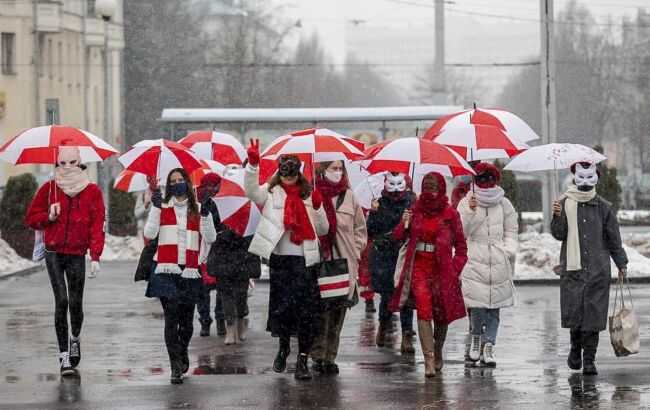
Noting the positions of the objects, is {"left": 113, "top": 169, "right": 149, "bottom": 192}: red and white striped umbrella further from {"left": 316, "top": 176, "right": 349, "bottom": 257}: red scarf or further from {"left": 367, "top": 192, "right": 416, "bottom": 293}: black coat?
{"left": 316, "top": 176, "right": 349, "bottom": 257}: red scarf

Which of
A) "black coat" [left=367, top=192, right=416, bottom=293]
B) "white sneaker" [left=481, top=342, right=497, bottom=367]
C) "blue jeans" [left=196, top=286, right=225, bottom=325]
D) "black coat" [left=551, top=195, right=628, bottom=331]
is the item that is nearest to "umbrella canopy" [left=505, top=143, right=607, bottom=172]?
"black coat" [left=551, top=195, right=628, bottom=331]

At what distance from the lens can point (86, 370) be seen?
549 inches

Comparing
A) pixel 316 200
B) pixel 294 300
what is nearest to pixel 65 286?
pixel 294 300

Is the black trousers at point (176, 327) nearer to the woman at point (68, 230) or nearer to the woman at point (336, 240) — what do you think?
the woman at point (68, 230)

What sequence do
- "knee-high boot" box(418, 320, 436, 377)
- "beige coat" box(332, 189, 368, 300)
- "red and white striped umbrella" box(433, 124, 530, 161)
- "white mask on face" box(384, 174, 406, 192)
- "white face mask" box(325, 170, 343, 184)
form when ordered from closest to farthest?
"knee-high boot" box(418, 320, 436, 377) → "beige coat" box(332, 189, 368, 300) → "white face mask" box(325, 170, 343, 184) → "red and white striped umbrella" box(433, 124, 530, 161) → "white mask on face" box(384, 174, 406, 192)

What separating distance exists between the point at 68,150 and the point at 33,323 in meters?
5.19

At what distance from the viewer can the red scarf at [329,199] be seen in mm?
13594

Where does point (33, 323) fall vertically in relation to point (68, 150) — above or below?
below

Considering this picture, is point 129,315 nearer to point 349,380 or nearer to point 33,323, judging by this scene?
point 33,323

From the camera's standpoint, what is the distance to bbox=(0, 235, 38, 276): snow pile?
28.8m

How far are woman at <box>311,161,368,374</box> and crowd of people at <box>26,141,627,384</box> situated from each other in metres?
0.01

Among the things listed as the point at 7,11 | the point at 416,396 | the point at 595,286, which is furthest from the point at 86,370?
the point at 7,11

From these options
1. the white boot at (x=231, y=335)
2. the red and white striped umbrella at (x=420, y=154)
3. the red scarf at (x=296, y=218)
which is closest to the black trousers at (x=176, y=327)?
the red scarf at (x=296, y=218)

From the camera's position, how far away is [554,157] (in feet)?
44.6
